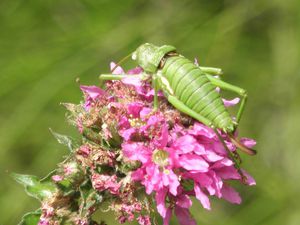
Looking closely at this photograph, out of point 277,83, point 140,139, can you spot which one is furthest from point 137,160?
point 277,83

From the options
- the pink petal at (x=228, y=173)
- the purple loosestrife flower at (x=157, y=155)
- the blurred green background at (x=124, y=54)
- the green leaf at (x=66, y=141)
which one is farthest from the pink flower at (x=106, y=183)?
the blurred green background at (x=124, y=54)

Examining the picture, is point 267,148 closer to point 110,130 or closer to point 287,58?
point 287,58

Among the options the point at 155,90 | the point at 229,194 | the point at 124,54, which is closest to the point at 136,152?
the point at 155,90

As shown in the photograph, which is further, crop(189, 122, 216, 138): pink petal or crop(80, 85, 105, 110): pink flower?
crop(80, 85, 105, 110): pink flower

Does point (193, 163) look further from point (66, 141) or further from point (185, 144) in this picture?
point (66, 141)

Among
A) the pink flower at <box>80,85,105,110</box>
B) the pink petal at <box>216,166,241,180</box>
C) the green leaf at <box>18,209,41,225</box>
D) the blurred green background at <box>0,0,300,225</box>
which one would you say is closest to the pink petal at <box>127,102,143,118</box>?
the pink flower at <box>80,85,105,110</box>

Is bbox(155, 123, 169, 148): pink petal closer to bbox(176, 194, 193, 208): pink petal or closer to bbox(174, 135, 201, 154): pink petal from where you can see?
bbox(174, 135, 201, 154): pink petal
